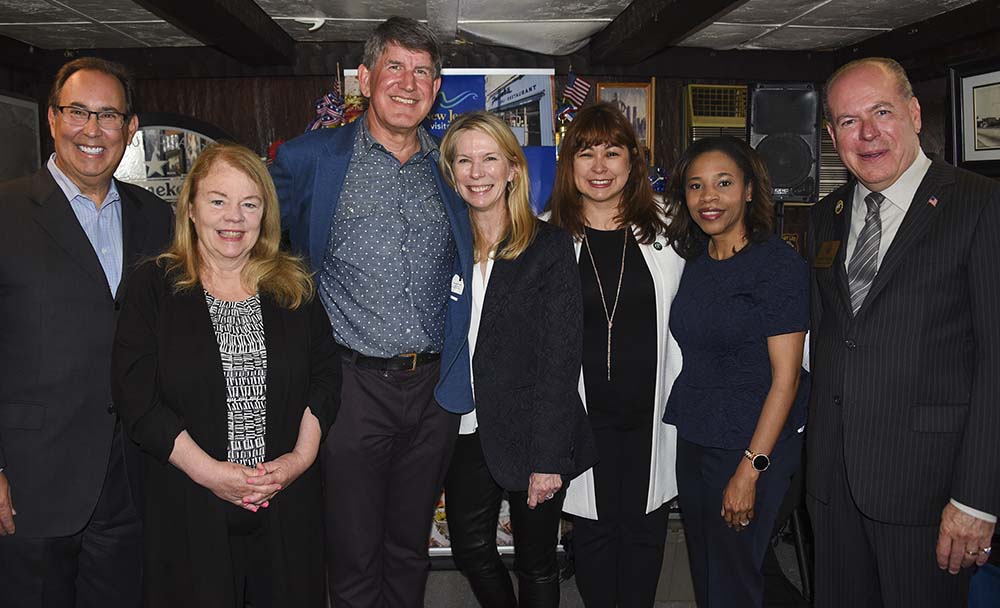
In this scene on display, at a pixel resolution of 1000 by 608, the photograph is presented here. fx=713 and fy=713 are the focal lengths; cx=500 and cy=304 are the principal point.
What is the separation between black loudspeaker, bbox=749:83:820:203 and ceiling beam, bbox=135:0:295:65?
8.96 ft

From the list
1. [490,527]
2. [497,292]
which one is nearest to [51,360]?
[497,292]

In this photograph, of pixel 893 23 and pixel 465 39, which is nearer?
pixel 893 23

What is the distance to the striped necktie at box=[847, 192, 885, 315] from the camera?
6.09 feet

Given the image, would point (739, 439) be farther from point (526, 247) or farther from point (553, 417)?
point (526, 247)

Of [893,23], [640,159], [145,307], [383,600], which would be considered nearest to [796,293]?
[640,159]

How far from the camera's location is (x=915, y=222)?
1.76 metres

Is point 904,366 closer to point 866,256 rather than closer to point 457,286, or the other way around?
point 866,256

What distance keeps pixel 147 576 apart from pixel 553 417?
115 centimetres

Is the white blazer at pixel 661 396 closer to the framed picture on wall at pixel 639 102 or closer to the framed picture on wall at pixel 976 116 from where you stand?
the framed picture on wall at pixel 976 116

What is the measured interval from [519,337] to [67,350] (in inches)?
→ 49.3

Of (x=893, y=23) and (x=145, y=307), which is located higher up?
(x=893, y=23)

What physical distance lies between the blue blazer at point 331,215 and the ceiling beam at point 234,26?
4.23 ft

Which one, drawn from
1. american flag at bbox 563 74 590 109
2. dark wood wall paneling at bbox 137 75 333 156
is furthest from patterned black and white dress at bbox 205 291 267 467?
dark wood wall paneling at bbox 137 75 333 156

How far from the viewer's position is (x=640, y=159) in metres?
2.39
